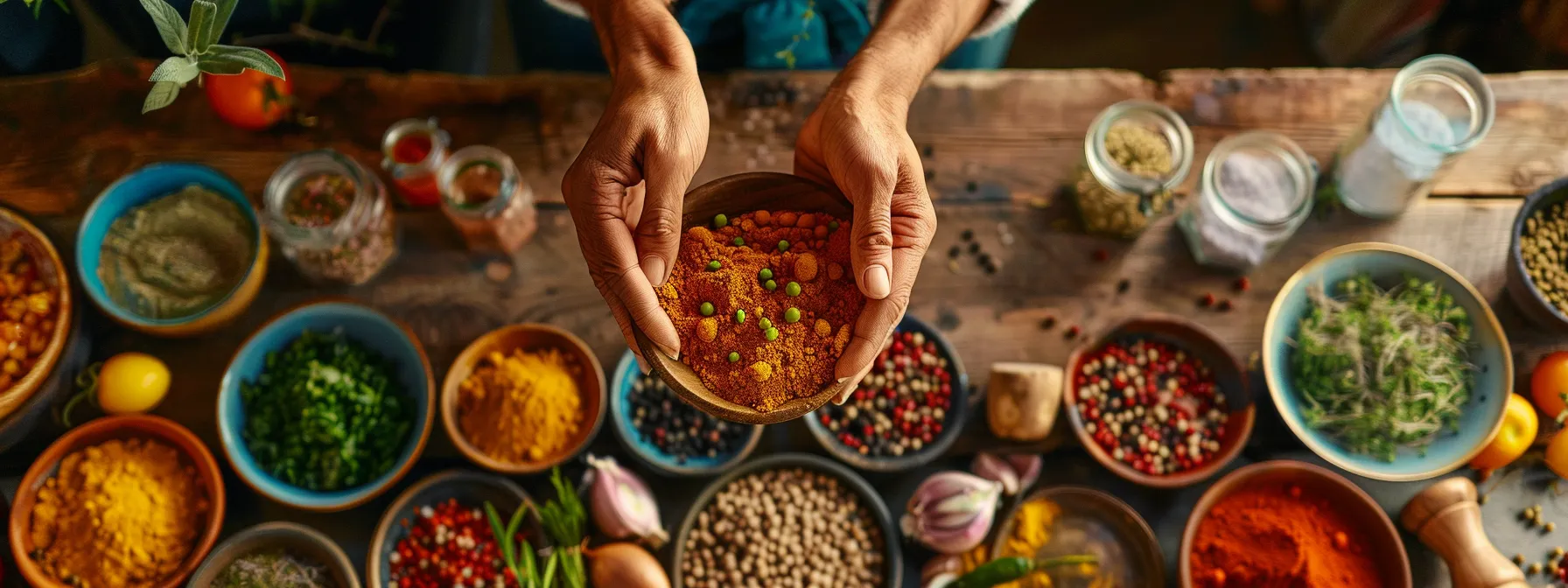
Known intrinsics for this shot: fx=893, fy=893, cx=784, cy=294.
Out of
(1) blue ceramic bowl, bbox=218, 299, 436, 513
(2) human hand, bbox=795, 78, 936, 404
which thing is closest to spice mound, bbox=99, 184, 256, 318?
(1) blue ceramic bowl, bbox=218, 299, 436, 513

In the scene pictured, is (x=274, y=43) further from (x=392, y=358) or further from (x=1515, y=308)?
(x=1515, y=308)

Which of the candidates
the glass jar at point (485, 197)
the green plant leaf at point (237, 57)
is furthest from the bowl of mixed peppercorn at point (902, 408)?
the green plant leaf at point (237, 57)

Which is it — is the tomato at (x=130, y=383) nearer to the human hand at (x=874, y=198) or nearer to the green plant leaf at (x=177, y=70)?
the green plant leaf at (x=177, y=70)

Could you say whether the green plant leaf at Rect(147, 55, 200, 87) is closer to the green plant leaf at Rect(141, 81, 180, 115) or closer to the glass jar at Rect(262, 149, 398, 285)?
the green plant leaf at Rect(141, 81, 180, 115)

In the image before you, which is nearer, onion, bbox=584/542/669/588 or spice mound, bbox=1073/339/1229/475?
onion, bbox=584/542/669/588

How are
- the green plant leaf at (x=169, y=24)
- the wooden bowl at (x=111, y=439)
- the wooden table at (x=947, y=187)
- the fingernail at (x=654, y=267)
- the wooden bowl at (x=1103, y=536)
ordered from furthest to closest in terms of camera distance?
1. the wooden table at (x=947, y=187)
2. the wooden bowl at (x=1103, y=536)
3. the wooden bowl at (x=111, y=439)
4. the fingernail at (x=654, y=267)
5. the green plant leaf at (x=169, y=24)

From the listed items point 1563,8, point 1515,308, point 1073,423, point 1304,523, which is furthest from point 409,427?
point 1563,8
